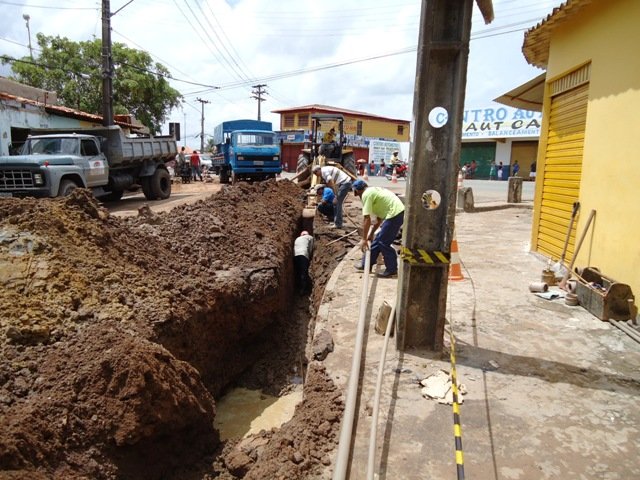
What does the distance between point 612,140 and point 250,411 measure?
5.42 meters

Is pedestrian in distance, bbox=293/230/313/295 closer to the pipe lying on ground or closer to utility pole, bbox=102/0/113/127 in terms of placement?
the pipe lying on ground

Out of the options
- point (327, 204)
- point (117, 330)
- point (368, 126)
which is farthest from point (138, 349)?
point (368, 126)

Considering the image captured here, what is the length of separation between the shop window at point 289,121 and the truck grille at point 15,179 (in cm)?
3716

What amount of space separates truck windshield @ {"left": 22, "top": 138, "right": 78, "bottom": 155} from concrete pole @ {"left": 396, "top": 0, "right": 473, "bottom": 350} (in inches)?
439

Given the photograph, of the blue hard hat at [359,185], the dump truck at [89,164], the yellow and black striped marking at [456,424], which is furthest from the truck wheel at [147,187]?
the yellow and black striped marking at [456,424]

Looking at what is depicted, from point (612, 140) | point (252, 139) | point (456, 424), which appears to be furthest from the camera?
point (252, 139)

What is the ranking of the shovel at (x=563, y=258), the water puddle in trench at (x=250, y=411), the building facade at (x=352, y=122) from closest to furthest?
1. the water puddle in trench at (x=250, y=411)
2. the shovel at (x=563, y=258)
3. the building facade at (x=352, y=122)

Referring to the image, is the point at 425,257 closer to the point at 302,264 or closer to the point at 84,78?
Answer: the point at 302,264

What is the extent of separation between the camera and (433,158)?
4051 millimetres

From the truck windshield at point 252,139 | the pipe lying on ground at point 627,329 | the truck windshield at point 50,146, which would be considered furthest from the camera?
the truck windshield at point 252,139

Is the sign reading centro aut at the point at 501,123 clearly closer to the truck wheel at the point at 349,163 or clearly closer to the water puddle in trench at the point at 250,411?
the truck wheel at the point at 349,163

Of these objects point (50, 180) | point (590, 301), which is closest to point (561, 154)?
point (590, 301)

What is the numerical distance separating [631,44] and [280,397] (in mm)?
5796

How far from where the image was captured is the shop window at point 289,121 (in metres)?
46.4
